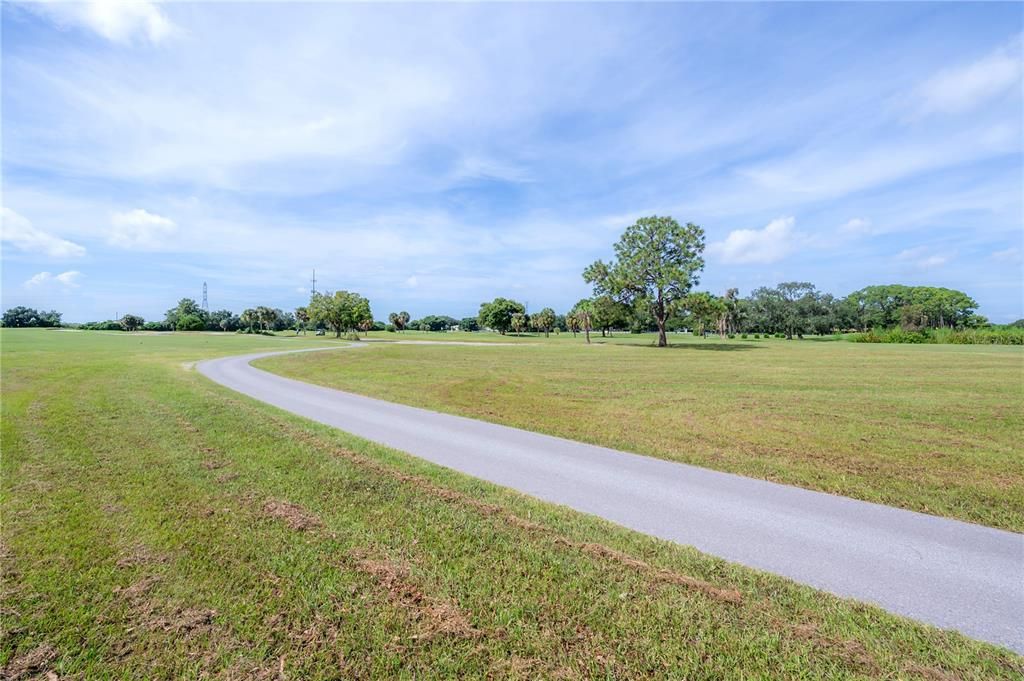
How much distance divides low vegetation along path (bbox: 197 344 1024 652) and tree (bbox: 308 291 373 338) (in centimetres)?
7185

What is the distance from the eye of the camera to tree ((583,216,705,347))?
4250 centimetres

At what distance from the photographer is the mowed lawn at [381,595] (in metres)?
2.76

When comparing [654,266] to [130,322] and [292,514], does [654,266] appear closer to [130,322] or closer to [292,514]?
[292,514]

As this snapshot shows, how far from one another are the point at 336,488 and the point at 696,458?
5.63 m

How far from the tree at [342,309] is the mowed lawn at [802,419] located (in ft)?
191

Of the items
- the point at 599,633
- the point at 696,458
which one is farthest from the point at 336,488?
the point at 696,458

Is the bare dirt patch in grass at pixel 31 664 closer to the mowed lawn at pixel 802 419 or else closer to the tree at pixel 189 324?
the mowed lawn at pixel 802 419

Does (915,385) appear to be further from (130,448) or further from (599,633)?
(130,448)

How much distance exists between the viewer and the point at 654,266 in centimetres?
4294

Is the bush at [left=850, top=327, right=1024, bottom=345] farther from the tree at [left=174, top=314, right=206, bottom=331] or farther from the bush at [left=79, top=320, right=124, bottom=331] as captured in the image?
the bush at [left=79, top=320, right=124, bottom=331]

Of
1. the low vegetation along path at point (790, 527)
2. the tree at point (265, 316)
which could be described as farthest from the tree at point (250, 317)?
the low vegetation along path at point (790, 527)

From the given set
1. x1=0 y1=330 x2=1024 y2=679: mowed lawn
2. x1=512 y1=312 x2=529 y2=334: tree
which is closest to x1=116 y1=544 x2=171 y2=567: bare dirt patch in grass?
x1=0 y1=330 x2=1024 y2=679: mowed lawn

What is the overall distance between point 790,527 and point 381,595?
427 cm

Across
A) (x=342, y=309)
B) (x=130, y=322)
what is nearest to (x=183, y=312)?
(x=130, y=322)
